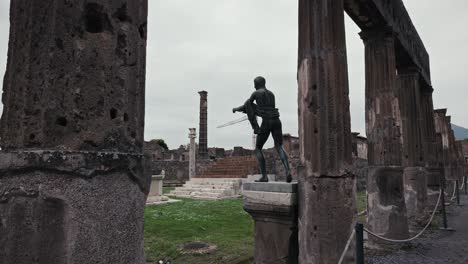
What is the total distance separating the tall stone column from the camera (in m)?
3.78

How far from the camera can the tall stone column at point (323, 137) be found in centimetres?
378

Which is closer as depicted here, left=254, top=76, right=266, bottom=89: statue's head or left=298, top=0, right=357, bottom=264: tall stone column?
left=298, top=0, right=357, bottom=264: tall stone column

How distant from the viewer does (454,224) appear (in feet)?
27.6

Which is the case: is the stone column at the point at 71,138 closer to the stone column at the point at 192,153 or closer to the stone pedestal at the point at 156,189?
the stone pedestal at the point at 156,189

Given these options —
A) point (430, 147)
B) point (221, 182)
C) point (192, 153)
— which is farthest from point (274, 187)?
point (192, 153)

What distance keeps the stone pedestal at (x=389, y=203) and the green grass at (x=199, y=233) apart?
2681mm

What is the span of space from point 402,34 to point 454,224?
208 inches

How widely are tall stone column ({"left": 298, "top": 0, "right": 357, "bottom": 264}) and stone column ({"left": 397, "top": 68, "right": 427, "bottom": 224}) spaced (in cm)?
602

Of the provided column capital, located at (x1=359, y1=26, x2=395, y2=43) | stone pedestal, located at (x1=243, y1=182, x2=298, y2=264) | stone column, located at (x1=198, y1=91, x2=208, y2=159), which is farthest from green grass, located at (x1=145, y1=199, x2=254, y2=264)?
stone column, located at (x1=198, y1=91, x2=208, y2=159)

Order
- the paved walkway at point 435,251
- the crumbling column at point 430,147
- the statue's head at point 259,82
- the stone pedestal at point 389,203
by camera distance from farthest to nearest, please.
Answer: the crumbling column at point 430,147, the stone pedestal at point 389,203, the paved walkway at point 435,251, the statue's head at point 259,82

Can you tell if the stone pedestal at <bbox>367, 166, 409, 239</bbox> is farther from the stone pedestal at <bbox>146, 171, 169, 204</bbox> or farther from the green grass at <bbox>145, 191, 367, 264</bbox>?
the stone pedestal at <bbox>146, 171, 169, 204</bbox>

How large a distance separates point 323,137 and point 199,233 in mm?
3843

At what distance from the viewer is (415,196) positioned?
28.8ft

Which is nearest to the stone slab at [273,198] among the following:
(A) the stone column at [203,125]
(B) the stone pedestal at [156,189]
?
(B) the stone pedestal at [156,189]
